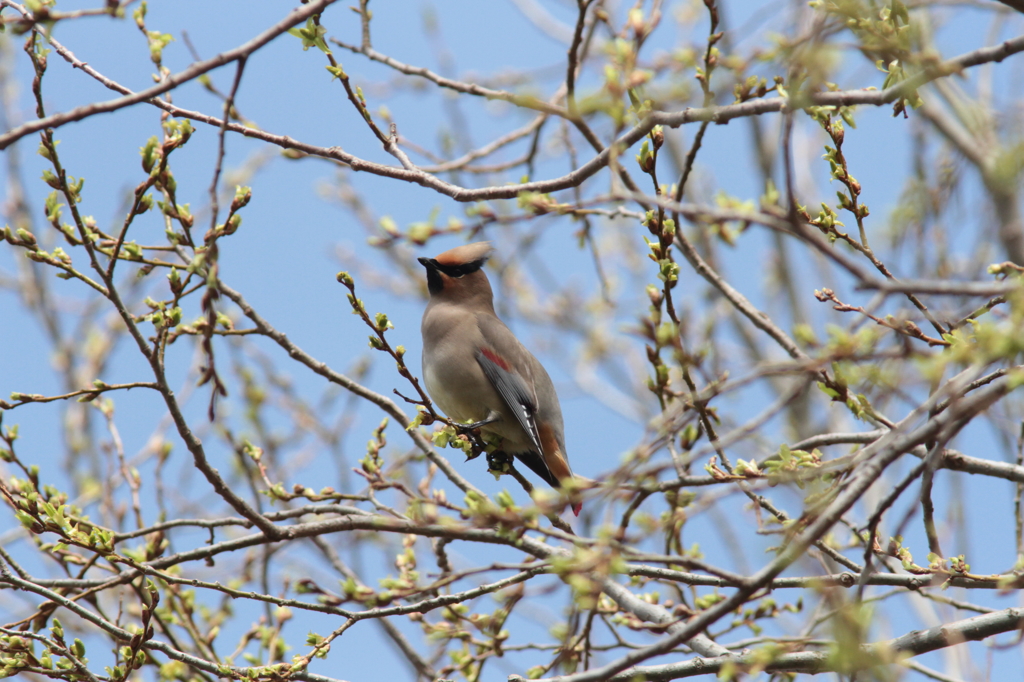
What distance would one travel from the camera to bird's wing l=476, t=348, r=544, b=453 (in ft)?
16.8

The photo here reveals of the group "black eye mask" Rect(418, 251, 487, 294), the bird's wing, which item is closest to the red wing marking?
the bird's wing

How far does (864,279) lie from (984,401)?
33cm

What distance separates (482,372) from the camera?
213 inches

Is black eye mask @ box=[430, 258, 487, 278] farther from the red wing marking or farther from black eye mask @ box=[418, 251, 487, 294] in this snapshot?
the red wing marking

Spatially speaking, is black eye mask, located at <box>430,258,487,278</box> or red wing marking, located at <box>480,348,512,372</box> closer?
red wing marking, located at <box>480,348,512,372</box>

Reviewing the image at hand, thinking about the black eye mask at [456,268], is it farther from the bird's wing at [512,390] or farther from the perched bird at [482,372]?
the bird's wing at [512,390]

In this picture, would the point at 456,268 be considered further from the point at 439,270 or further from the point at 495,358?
the point at 495,358

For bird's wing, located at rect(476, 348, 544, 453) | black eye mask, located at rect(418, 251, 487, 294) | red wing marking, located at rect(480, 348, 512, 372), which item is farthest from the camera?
black eye mask, located at rect(418, 251, 487, 294)

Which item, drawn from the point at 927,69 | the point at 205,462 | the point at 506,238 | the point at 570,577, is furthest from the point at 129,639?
the point at 506,238

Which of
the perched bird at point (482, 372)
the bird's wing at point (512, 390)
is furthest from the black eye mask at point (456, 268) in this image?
the bird's wing at point (512, 390)

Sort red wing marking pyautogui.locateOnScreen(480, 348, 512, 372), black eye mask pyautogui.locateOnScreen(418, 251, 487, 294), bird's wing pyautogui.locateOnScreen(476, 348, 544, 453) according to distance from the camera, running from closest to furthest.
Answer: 1. bird's wing pyautogui.locateOnScreen(476, 348, 544, 453)
2. red wing marking pyautogui.locateOnScreen(480, 348, 512, 372)
3. black eye mask pyautogui.locateOnScreen(418, 251, 487, 294)

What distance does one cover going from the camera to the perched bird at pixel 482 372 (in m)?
5.22

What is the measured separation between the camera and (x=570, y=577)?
86.0 inches

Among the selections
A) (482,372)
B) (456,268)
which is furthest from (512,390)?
(456,268)
